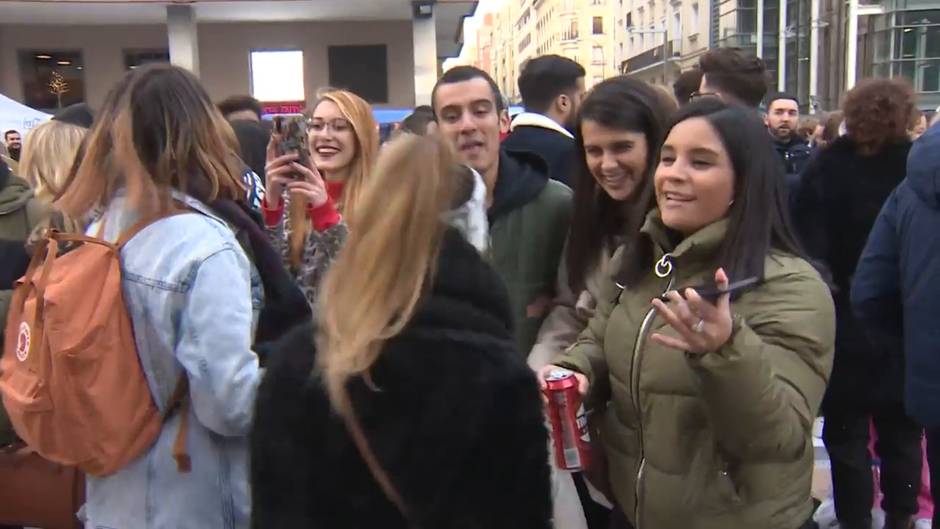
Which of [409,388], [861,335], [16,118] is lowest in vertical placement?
[861,335]

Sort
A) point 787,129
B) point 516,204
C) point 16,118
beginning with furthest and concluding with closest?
1. point 16,118
2. point 787,129
3. point 516,204

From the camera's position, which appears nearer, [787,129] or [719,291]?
[719,291]

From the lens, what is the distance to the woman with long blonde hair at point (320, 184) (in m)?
3.03

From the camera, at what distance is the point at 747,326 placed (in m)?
1.78

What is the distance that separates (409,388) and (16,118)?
9.85 m

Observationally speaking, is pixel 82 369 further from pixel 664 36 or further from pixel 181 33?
pixel 664 36

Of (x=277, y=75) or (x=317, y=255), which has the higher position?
(x=277, y=75)

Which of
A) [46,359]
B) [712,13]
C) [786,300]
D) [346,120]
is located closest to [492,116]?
[346,120]

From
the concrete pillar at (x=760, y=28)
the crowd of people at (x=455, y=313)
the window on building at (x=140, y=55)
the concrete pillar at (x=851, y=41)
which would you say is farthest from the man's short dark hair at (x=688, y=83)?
the concrete pillar at (x=760, y=28)

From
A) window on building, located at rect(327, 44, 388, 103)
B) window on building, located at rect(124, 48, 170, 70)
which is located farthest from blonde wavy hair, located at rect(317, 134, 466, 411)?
window on building, located at rect(124, 48, 170, 70)

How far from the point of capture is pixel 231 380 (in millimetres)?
1995

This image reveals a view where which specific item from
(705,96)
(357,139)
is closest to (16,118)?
(357,139)

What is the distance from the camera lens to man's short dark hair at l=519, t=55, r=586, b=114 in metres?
4.55

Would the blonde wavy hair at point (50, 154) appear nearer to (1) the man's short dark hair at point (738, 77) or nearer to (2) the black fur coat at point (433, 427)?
(2) the black fur coat at point (433, 427)
